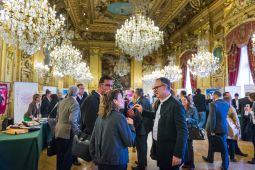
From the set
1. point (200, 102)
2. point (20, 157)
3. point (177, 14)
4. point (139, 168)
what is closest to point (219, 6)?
point (177, 14)

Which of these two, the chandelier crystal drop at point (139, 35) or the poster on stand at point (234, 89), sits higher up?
the chandelier crystal drop at point (139, 35)

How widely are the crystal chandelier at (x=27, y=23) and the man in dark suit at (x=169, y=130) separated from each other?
352 centimetres

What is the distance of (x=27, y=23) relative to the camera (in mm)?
4996

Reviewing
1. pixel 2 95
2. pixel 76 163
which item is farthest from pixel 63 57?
pixel 76 163

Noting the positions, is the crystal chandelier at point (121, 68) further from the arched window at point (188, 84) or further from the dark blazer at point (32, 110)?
the dark blazer at point (32, 110)

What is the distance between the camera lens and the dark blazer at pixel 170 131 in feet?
8.64

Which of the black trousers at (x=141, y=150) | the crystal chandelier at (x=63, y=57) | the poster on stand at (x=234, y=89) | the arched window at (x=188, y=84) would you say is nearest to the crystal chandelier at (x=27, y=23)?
the black trousers at (x=141, y=150)

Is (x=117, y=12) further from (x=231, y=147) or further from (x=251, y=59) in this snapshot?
(x=231, y=147)

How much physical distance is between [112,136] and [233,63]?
9414 mm

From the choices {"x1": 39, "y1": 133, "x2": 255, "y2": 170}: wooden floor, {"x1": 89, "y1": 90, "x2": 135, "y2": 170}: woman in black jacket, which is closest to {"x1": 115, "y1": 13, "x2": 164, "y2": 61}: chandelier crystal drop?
{"x1": 39, "y1": 133, "x2": 255, "y2": 170}: wooden floor

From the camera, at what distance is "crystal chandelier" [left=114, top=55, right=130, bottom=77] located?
65.9 ft

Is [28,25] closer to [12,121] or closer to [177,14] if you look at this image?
[12,121]

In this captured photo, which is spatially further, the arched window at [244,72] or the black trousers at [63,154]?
the arched window at [244,72]

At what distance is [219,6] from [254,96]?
22.4ft
